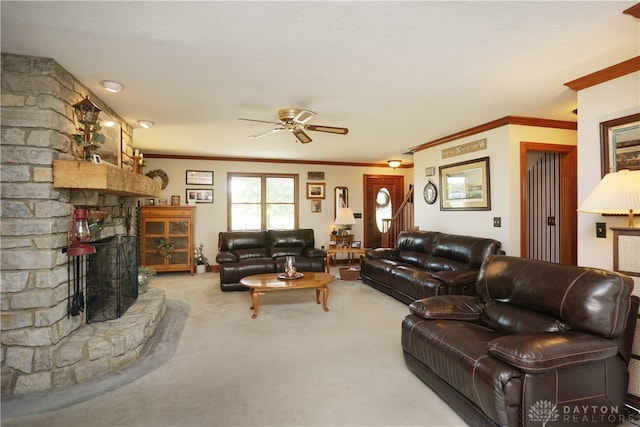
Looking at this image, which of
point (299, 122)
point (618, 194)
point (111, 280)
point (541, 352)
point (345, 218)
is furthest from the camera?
point (345, 218)

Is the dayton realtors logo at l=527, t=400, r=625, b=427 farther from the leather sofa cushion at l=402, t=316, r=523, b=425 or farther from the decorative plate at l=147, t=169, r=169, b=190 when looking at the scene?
the decorative plate at l=147, t=169, r=169, b=190

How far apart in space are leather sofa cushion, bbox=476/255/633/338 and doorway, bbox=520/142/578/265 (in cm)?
203

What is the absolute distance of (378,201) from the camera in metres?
8.20

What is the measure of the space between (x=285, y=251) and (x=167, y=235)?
2.33 m

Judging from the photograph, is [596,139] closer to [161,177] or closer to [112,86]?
[112,86]

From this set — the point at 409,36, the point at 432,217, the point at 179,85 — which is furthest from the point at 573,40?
the point at 432,217

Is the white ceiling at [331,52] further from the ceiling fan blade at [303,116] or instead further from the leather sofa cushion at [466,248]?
the leather sofa cushion at [466,248]

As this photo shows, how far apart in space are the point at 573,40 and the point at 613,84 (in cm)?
85

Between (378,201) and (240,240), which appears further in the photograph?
(378,201)

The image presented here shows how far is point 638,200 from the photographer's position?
203cm

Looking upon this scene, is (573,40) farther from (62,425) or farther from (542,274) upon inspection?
(62,425)

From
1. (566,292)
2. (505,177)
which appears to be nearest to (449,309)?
(566,292)

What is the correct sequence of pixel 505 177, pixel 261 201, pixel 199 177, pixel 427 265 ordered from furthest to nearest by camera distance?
1. pixel 261 201
2. pixel 199 177
3. pixel 427 265
4. pixel 505 177

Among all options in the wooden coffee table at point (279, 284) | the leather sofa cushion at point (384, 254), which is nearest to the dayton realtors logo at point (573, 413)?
the wooden coffee table at point (279, 284)
